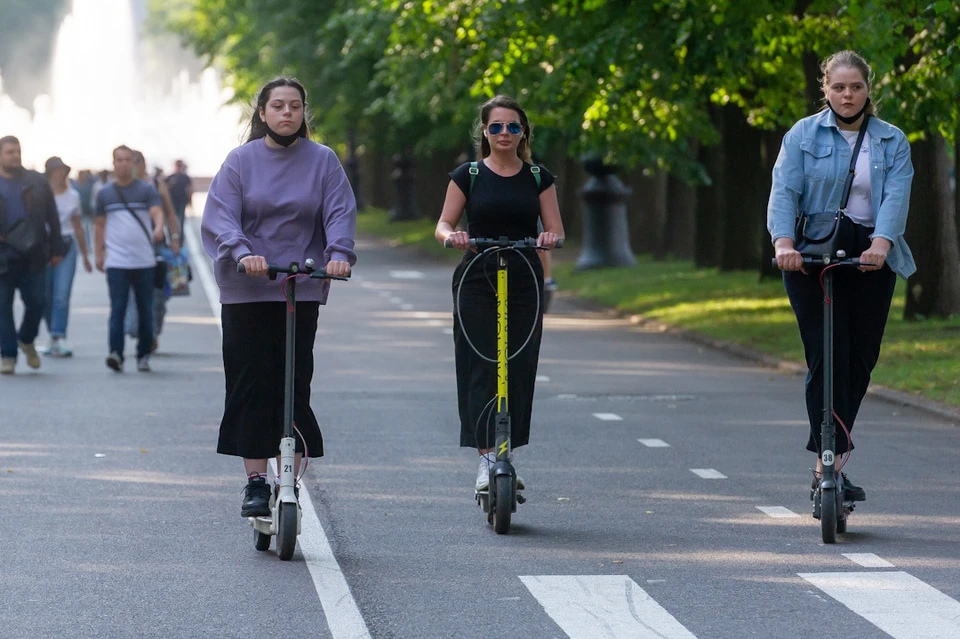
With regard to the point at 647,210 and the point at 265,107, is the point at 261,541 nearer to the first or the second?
the point at 265,107

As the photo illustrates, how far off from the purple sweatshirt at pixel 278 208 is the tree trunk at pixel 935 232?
41.5 ft

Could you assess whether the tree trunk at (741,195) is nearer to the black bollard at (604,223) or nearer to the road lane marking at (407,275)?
the black bollard at (604,223)

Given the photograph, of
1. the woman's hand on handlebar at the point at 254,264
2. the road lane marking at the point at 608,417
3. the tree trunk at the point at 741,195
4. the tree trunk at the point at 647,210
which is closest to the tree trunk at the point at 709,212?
the tree trunk at the point at 741,195

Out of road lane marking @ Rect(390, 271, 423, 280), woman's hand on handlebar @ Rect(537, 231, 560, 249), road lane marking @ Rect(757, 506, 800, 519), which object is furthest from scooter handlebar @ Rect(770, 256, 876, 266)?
road lane marking @ Rect(390, 271, 423, 280)

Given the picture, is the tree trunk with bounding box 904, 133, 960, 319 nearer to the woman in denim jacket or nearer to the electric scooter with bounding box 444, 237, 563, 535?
the woman in denim jacket

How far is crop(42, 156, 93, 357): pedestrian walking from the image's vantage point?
17.2m

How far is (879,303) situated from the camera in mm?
7699

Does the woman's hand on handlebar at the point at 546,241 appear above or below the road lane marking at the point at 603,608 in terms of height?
above

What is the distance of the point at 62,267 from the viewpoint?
17.4 meters

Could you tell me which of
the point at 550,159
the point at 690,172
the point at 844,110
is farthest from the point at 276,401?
the point at 550,159

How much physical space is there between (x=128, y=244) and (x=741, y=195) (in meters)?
13.1

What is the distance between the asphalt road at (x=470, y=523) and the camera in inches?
241

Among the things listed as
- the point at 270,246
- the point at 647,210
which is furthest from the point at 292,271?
the point at 647,210

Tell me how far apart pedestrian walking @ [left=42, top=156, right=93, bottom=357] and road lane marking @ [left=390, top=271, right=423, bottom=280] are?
577 inches
